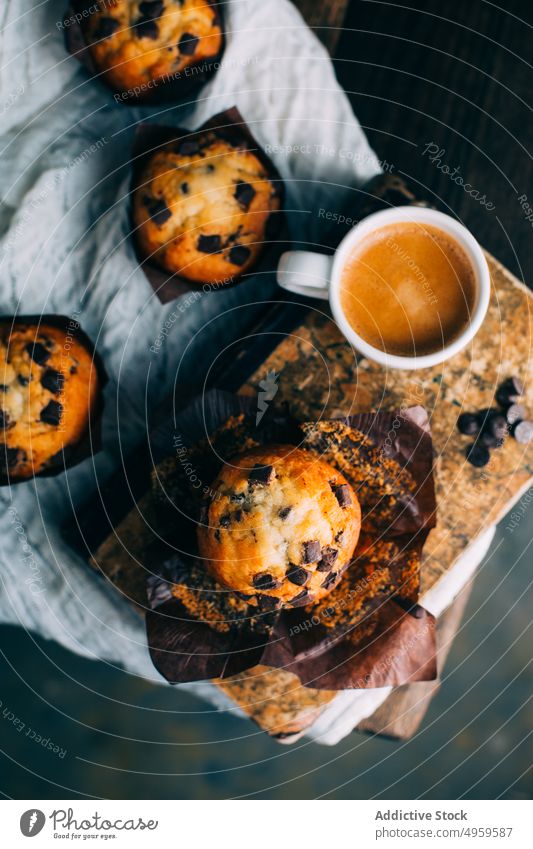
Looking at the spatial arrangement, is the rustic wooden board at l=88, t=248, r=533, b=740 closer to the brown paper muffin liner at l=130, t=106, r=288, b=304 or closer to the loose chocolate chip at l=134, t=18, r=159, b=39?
the brown paper muffin liner at l=130, t=106, r=288, b=304

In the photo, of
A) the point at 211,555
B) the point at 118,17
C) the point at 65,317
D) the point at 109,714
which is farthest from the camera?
the point at 109,714

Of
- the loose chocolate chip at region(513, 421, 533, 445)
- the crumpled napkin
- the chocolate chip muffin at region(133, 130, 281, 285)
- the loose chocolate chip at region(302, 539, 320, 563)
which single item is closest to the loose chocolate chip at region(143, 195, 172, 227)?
the chocolate chip muffin at region(133, 130, 281, 285)

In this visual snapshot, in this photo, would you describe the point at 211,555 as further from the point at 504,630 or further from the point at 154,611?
the point at 504,630

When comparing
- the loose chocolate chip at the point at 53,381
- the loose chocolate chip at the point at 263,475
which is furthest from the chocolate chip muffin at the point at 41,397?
the loose chocolate chip at the point at 263,475

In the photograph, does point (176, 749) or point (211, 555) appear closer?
point (211, 555)

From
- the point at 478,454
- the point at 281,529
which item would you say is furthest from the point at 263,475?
the point at 478,454

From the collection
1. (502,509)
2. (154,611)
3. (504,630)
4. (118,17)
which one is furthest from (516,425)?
(118,17)

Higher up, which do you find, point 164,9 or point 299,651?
point 164,9

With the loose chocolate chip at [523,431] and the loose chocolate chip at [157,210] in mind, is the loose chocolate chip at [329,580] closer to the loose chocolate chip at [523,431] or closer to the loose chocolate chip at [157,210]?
the loose chocolate chip at [523,431]
